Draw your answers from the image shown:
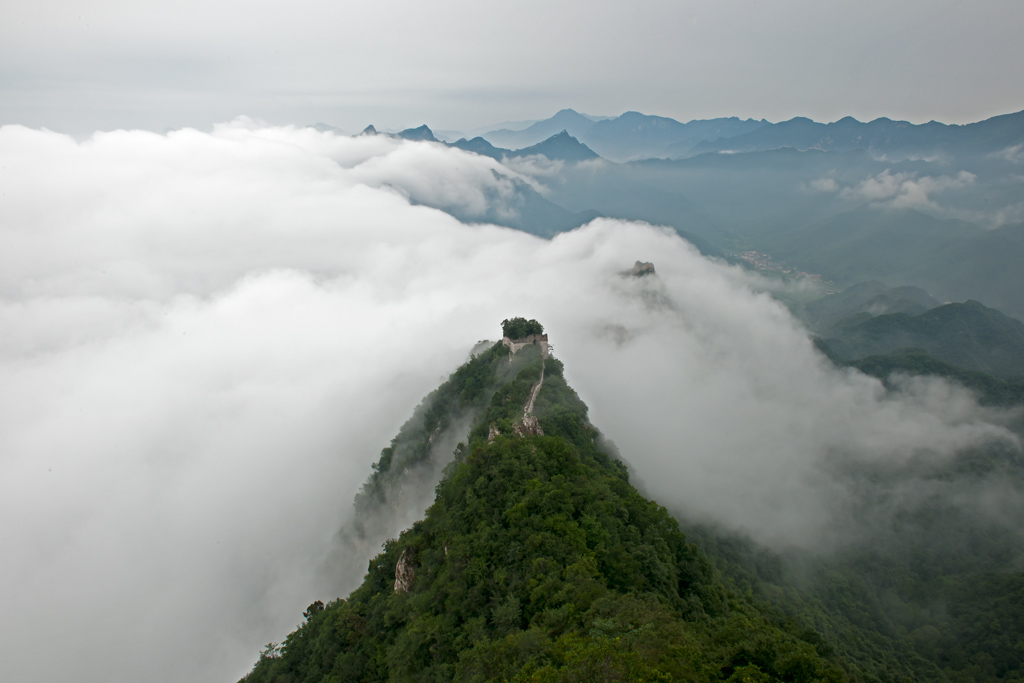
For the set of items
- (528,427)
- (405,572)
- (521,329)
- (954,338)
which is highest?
(521,329)

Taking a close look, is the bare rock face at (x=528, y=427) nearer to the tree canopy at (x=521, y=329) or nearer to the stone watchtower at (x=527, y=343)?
the stone watchtower at (x=527, y=343)

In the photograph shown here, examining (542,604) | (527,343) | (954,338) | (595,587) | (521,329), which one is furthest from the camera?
(954,338)

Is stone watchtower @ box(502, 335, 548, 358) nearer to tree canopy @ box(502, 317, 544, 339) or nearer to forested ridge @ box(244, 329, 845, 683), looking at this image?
tree canopy @ box(502, 317, 544, 339)

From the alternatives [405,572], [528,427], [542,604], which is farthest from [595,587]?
[528,427]

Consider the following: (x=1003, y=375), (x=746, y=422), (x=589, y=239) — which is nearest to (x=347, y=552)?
(x=746, y=422)

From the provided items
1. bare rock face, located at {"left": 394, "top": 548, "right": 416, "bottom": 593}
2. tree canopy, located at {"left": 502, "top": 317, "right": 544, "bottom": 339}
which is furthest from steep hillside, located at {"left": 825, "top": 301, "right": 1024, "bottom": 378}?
bare rock face, located at {"left": 394, "top": 548, "right": 416, "bottom": 593}

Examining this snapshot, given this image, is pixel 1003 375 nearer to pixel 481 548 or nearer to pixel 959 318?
pixel 959 318

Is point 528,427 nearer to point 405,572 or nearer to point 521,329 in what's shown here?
point 405,572
